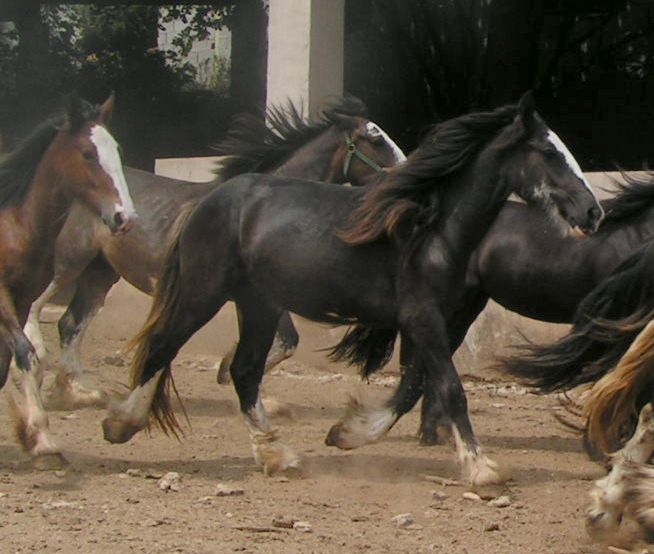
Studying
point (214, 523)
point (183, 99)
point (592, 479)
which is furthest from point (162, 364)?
point (183, 99)

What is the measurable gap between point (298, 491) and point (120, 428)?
1.06 metres

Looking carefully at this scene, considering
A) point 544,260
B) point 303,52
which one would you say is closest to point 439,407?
point 544,260

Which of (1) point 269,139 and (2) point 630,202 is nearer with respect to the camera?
(2) point 630,202

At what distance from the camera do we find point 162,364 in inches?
270

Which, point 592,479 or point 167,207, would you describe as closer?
point 592,479

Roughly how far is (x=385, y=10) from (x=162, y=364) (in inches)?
316

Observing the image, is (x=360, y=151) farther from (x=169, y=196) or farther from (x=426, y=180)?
(x=426, y=180)

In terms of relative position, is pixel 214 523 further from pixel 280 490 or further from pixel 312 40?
pixel 312 40

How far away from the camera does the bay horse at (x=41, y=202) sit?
21.7 ft

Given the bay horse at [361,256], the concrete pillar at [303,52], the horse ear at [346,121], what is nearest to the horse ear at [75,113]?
the bay horse at [361,256]

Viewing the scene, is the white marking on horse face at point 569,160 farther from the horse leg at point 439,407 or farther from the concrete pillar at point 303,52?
the concrete pillar at point 303,52

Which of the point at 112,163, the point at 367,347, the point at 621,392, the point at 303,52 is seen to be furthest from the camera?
the point at 303,52

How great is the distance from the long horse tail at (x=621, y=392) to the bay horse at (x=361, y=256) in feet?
3.06

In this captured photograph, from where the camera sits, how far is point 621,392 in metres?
5.21
